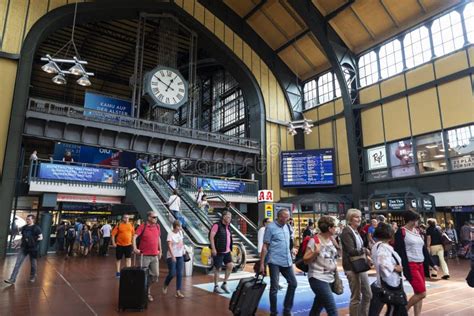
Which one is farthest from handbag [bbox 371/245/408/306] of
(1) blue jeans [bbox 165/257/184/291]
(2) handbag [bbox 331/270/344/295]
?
(1) blue jeans [bbox 165/257/184/291]

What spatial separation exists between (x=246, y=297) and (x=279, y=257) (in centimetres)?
79

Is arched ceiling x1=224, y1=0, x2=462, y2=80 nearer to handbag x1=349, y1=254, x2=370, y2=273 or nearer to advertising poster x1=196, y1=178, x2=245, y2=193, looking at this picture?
advertising poster x1=196, y1=178, x2=245, y2=193

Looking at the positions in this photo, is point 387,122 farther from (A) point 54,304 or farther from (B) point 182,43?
(A) point 54,304

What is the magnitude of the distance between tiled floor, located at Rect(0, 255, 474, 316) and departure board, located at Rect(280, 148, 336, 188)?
574 inches

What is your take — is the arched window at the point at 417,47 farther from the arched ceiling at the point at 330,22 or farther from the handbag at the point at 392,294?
the handbag at the point at 392,294

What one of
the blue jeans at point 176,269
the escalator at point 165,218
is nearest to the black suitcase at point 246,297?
the blue jeans at point 176,269

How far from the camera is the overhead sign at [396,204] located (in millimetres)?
17641

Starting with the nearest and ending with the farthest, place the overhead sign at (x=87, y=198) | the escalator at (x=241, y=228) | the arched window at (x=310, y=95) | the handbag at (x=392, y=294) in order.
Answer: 1. the handbag at (x=392, y=294)
2. the escalator at (x=241, y=228)
3. the overhead sign at (x=87, y=198)
4. the arched window at (x=310, y=95)

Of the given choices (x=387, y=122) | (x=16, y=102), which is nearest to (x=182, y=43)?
(x=16, y=102)

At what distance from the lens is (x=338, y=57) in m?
22.5

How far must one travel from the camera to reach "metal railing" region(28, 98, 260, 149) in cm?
1709

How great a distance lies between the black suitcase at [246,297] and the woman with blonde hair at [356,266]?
1.20 m

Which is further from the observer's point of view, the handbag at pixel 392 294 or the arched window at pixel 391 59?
the arched window at pixel 391 59

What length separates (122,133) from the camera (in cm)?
→ 1914
